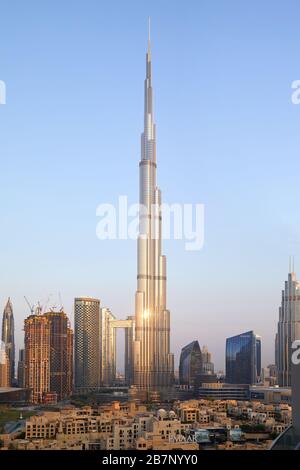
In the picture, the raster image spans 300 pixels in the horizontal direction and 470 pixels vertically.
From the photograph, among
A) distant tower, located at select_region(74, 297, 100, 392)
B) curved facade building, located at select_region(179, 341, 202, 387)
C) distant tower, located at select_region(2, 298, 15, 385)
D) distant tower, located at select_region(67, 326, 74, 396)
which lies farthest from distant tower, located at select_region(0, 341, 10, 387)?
curved facade building, located at select_region(179, 341, 202, 387)

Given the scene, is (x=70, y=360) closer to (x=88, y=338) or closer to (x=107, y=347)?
(x=88, y=338)

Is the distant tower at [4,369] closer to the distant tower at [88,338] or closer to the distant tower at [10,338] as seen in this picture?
the distant tower at [10,338]

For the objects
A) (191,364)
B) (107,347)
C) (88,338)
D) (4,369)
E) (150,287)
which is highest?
(150,287)

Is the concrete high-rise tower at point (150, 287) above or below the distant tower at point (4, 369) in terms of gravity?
above

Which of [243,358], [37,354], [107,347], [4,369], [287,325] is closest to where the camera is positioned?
[4,369]

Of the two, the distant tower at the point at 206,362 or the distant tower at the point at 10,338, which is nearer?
the distant tower at the point at 10,338

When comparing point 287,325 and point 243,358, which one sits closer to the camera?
point 287,325

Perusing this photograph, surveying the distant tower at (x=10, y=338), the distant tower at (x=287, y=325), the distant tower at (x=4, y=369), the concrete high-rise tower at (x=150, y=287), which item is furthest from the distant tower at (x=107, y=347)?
the distant tower at (x=287, y=325)

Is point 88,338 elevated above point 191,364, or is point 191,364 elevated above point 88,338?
point 88,338

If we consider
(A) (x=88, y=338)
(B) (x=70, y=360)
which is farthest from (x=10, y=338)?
(A) (x=88, y=338)
